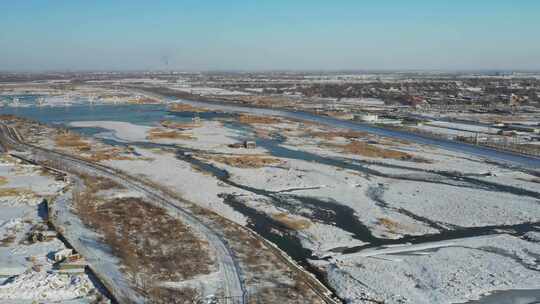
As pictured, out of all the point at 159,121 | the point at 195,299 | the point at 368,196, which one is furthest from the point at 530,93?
the point at 195,299

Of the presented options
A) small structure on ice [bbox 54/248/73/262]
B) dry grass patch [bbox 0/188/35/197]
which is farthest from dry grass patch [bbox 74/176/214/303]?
dry grass patch [bbox 0/188/35/197]

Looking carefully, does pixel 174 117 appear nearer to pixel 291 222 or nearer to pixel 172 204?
pixel 172 204

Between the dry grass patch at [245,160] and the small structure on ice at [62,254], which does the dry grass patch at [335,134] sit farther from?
the small structure on ice at [62,254]

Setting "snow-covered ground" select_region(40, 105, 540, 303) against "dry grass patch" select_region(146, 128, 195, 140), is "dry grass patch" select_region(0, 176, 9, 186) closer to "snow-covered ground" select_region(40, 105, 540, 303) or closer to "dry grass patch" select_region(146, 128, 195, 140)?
"snow-covered ground" select_region(40, 105, 540, 303)

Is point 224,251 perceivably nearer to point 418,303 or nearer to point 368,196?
point 418,303

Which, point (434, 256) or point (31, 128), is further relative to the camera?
point (31, 128)

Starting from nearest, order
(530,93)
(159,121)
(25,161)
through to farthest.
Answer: (25,161)
(159,121)
(530,93)
